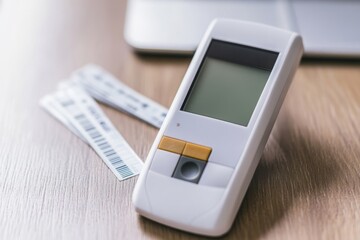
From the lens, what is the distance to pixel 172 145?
Answer: 547 mm

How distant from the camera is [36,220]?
21.0 inches

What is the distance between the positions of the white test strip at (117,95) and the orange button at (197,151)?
11cm

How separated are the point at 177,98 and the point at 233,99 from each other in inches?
2.1

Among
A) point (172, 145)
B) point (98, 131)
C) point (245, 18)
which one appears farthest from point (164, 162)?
point (245, 18)

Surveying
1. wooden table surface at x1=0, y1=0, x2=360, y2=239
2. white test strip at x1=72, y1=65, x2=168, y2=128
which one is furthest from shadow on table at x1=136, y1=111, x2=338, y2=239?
white test strip at x1=72, y1=65, x2=168, y2=128

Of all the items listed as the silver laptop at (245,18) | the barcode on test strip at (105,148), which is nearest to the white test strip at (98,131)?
the barcode on test strip at (105,148)

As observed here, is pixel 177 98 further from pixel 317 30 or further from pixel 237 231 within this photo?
pixel 317 30

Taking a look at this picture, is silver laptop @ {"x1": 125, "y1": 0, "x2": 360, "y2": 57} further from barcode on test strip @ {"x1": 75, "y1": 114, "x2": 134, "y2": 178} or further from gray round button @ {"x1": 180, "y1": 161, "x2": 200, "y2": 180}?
gray round button @ {"x1": 180, "y1": 161, "x2": 200, "y2": 180}

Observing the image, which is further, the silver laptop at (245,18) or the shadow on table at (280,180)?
the silver laptop at (245,18)

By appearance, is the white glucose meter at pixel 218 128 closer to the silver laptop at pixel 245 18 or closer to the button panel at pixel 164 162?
the button panel at pixel 164 162

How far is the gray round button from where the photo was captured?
1.73 feet

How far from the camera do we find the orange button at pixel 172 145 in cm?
54

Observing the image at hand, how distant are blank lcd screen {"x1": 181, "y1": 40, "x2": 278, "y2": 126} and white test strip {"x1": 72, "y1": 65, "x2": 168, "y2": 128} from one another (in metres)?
0.08

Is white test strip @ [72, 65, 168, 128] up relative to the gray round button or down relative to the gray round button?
up
